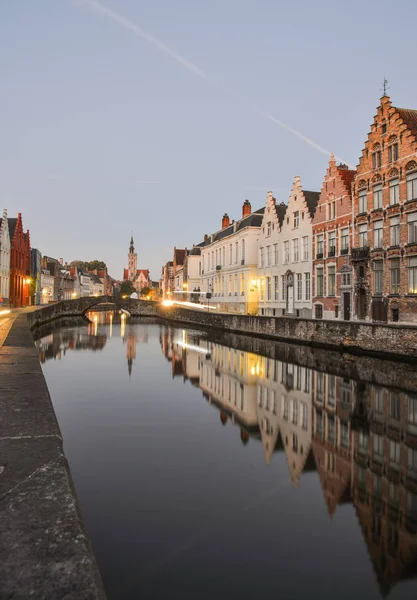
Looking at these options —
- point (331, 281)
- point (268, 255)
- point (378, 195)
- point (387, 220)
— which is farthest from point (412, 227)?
point (268, 255)

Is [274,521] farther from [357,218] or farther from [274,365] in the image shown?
[357,218]

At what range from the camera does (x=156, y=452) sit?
8.62m

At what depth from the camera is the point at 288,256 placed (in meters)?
43.5

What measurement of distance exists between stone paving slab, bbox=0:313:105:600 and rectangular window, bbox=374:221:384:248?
27946 mm

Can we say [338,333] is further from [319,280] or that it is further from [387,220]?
[319,280]

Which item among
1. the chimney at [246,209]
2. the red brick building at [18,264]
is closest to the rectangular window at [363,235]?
the chimney at [246,209]

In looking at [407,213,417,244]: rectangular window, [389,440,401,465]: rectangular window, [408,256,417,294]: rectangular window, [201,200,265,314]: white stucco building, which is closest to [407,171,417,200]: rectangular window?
[407,213,417,244]: rectangular window

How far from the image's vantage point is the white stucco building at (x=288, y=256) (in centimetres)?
4016

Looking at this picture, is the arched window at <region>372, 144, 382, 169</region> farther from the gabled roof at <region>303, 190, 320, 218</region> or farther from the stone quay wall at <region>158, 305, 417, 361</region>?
the stone quay wall at <region>158, 305, 417, 361</region>

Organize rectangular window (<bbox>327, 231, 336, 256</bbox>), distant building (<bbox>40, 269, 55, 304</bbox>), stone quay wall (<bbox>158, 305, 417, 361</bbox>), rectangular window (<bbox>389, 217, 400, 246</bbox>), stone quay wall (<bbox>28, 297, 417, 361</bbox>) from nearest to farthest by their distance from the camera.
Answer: stone quay wall (<bbox>158, 305, 417, 361</bbox>) < stone quay wall (<bbox>28, 297, 417, 361</bbox>) < rectangular window (<bbox>389, 217, 400, 246</bbox>) < rectangular window (<bbox>327, 231, 336, 256</bbox>) < distant building (<bbox>40, 269, 55, 304</bbox>)

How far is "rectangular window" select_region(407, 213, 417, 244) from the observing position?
27109 mm

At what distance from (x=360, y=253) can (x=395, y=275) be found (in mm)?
3371

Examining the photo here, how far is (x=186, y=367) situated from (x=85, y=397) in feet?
25.5

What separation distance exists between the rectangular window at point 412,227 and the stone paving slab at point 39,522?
2578cm
